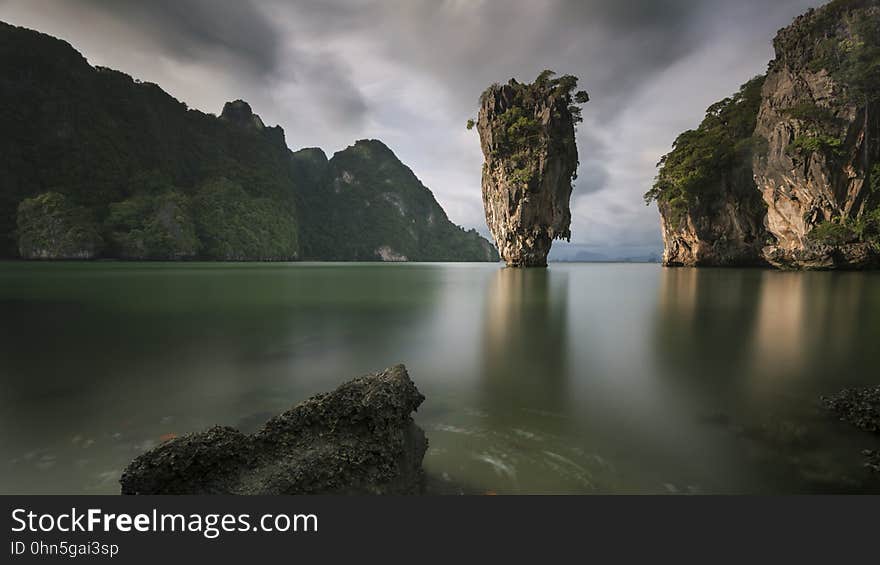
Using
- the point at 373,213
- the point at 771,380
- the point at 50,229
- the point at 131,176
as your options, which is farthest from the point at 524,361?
the point at 373,213

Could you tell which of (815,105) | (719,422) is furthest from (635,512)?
(815,105)

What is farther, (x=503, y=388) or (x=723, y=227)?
(x=723, y=227)

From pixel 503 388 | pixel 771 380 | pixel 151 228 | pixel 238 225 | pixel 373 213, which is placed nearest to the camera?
pixel 503 388

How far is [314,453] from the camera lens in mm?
2227

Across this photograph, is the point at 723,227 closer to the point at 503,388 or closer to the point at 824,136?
the point at 824,136

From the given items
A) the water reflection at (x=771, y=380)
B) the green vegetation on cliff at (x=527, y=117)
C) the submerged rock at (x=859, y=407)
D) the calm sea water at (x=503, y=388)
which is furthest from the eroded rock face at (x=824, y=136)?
the submerged rock at (x=859, y=407)

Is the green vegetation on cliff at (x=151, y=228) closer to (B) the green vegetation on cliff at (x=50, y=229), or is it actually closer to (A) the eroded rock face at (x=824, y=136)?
(B) the green vegetation on cliff at (x=50, y=229)

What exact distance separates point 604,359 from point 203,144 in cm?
13996

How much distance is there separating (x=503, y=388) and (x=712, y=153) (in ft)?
143

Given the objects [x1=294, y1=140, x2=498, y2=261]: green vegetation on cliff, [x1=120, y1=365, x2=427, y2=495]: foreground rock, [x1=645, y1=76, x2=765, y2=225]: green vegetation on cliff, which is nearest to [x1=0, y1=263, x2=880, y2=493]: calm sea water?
[x1=120, y1=365, x2=427, y2=495]: foreground rock

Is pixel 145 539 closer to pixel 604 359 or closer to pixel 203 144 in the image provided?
pixel 604 359

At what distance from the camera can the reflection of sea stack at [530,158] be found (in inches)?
1420

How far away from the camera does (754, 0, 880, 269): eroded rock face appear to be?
24.2 m

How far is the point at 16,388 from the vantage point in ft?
15.4
